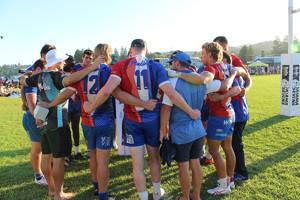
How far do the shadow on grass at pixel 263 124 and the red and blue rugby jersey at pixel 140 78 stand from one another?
439 cm

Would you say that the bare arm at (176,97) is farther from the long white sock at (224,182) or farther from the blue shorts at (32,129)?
the blue shorts at (32,129)

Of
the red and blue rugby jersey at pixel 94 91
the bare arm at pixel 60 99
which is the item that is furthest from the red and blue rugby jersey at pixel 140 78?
the bare arm at pixel 60 99

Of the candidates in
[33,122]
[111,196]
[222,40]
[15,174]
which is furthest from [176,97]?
[15,174]

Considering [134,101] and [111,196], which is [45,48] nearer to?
[134,101]

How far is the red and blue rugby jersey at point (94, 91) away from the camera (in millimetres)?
2816

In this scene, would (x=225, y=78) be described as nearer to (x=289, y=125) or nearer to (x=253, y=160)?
(x=253, y=160)

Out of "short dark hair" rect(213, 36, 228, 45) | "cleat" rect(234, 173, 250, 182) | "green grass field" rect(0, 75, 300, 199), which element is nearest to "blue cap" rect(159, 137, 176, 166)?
"green grass field" rect(0, 75, 300, 199)

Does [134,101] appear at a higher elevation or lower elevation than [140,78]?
lower

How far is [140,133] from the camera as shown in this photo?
270 centimetres

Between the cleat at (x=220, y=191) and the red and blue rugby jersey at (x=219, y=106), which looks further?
the cleat at (x=220, y=191)

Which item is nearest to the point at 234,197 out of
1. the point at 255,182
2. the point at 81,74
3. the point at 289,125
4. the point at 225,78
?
the point at 255,182

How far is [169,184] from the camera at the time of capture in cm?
353

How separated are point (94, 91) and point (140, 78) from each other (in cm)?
72

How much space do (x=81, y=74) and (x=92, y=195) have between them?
2.01 meters
